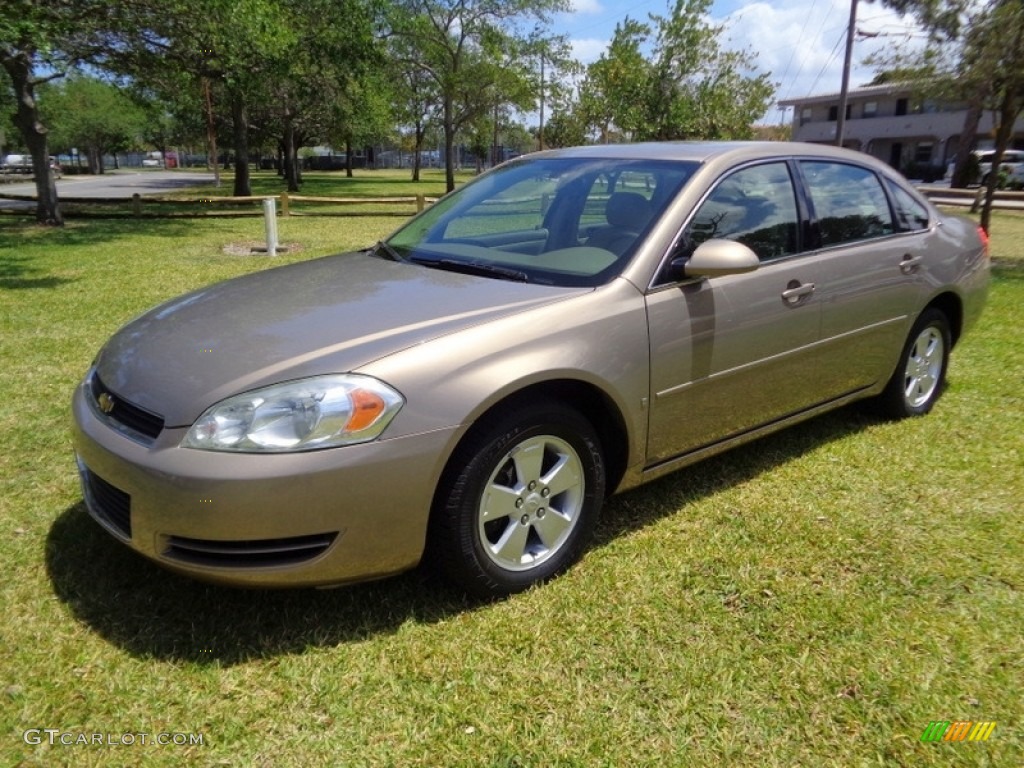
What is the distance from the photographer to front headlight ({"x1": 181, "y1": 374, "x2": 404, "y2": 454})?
232 centimetres

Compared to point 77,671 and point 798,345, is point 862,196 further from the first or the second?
point 77,671

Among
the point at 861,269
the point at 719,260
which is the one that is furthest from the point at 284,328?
the point at 861,269

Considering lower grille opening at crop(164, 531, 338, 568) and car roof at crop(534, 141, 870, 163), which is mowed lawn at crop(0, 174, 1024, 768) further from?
car roof at crop(534, 141, 870, 163)

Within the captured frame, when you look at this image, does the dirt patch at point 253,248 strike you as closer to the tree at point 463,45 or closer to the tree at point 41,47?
the tree at point 41,47

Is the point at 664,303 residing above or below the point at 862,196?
below

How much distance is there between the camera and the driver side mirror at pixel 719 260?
2994 millimetres

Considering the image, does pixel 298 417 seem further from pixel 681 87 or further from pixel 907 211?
pixel 681 87

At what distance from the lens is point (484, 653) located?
252 centimetres

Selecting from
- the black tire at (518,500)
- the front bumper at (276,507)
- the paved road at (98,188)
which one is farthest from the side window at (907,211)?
the paved road at (98,188)

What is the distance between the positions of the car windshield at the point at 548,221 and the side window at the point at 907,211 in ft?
5.47

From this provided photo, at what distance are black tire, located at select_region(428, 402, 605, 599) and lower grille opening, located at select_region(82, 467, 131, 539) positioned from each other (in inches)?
39.3

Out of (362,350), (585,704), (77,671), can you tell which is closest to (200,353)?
(362,350)

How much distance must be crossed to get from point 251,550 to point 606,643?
120 centimetres

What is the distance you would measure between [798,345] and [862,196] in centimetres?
113
